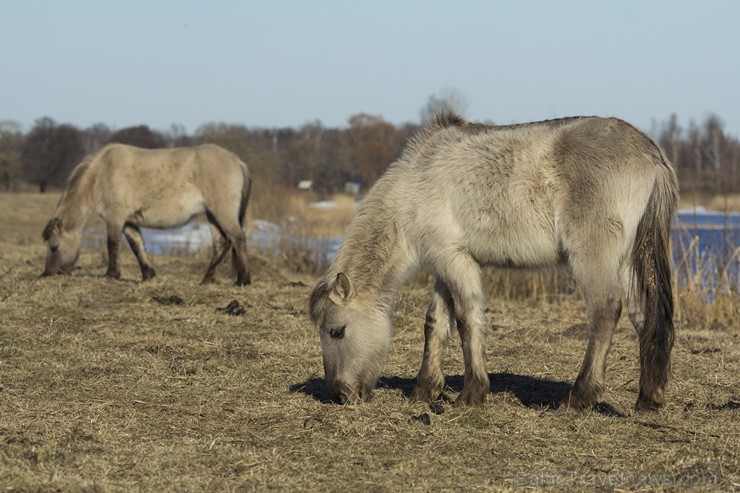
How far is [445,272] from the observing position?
5.87 metres

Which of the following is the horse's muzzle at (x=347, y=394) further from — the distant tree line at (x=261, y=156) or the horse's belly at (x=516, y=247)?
the distant tree line at (x=261, y=156)

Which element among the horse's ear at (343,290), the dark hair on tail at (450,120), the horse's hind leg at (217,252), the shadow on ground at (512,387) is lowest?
the shadow on ground at (512,387)

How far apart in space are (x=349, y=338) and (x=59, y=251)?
7904 mm

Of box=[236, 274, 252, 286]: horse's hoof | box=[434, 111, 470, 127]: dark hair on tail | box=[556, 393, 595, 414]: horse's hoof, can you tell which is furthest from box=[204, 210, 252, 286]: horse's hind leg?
box=[556, 393, 595, 414]: horse's hoof

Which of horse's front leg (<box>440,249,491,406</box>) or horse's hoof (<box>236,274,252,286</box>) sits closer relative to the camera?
horse's front leg (<box>440,249,491,406</box>)

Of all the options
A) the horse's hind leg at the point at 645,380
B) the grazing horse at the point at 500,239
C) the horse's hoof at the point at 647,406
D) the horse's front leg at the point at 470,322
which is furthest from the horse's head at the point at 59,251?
the horse's hoof at the point at 647,406

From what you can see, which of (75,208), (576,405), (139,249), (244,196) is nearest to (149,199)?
(139,249)

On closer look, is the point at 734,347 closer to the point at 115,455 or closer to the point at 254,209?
the point at 115,455

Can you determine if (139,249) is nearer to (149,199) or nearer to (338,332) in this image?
(149,199)

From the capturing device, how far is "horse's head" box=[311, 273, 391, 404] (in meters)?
5.85

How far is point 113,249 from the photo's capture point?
1242 cm

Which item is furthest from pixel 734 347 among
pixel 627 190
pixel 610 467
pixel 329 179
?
pixel 329 179

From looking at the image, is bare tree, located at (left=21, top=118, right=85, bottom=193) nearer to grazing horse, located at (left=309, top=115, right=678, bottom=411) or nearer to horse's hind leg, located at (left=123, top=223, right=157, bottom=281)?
horse's hind leg, located at (left=123, top=223, right=157, bottom=281)

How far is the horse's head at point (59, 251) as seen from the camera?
12492 mm
